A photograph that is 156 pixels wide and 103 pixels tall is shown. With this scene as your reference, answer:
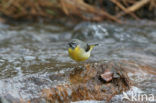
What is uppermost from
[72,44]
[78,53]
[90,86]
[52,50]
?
[72,44]

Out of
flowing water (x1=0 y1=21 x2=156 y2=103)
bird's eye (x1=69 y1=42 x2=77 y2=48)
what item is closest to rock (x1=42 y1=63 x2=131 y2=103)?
flowing water (x1=0 y1=21 x2=156 y2=103)

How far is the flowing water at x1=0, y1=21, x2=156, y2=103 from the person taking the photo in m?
4.61

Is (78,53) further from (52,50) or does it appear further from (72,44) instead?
(52,50)

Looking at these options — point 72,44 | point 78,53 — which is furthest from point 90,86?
point 72,44

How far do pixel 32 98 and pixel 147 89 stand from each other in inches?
86.0

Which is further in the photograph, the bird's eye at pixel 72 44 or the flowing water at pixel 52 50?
the bird's eye at pixel 72 44

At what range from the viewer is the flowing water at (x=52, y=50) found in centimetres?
461

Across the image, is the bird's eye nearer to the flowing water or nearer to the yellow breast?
the yellow breast

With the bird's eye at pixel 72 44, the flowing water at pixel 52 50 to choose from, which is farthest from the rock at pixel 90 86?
the bird's eye at pixel 72 44

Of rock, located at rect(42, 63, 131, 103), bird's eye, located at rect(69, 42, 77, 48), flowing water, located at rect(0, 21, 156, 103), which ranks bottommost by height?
rock, located at rect(42, 63, 131, 103)

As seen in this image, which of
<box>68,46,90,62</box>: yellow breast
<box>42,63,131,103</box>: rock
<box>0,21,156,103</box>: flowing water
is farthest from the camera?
<box>68,46,90,62</box>: yellow breast

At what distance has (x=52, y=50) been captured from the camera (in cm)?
738

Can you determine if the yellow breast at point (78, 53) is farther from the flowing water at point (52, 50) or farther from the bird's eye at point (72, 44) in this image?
the flowing water at point (52, 50)

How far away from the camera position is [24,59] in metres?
6.14
